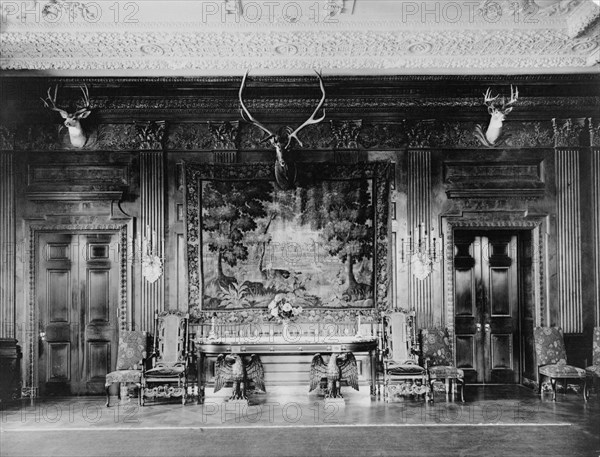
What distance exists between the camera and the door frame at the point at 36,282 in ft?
26.0

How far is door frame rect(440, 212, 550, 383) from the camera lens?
8156 millimetres

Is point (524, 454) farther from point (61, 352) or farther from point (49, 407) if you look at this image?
point (61, 352)

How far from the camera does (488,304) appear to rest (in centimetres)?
860

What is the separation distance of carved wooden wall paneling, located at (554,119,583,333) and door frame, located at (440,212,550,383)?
0.21 metres

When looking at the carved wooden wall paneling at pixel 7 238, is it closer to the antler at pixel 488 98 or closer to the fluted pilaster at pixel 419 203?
the fluted pilaster at pixel 419 203

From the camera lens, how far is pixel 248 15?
6621 millimetres

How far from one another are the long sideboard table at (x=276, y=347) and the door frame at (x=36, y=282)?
1.36 m

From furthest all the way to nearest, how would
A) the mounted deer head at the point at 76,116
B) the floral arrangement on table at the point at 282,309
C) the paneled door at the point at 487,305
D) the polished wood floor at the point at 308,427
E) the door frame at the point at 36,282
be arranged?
the paneled door at the point at 487,305 → the door frame at the point at 36,282 → the floral arrangement on table at the point at 282,309 → the mounted deer head at the point at 76,116 → the polished wood floor at the point at 308,427

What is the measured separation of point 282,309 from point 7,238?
13.6 ft

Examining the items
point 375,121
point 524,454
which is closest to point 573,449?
point 524,454

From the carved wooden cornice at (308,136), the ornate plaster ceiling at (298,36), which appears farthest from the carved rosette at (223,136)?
the ornate plaster ceiling at (298,36)

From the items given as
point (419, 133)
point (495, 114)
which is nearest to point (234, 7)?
point (419, 133)

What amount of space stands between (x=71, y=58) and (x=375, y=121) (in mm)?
4362

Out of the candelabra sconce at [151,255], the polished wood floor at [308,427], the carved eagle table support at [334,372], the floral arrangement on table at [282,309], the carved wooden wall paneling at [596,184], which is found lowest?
the polished wood floor at [308,427]
